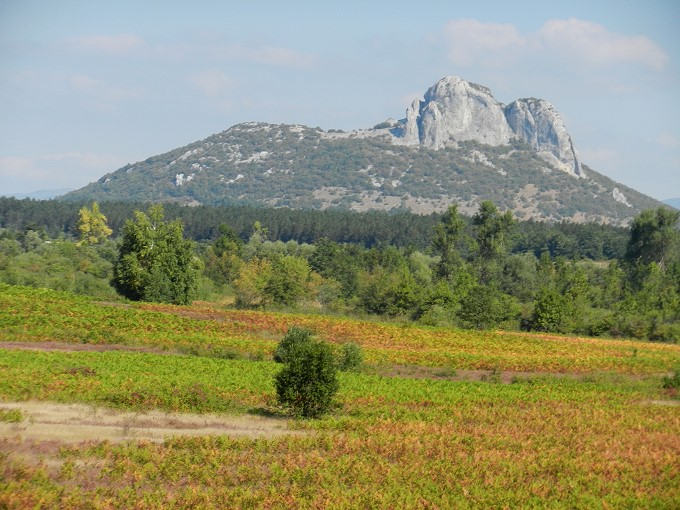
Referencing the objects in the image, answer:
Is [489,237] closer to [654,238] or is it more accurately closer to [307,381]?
[654,238]

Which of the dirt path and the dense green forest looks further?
the dense green forest

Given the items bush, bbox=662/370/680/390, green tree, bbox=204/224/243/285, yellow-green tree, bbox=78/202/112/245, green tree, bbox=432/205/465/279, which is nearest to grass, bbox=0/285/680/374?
bush, bbox=662/370/680/390

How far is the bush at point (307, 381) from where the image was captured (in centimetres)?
3031

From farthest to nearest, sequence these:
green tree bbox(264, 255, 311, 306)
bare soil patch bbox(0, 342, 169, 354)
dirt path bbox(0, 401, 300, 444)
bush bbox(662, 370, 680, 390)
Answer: green tree bbox(264, 255, 311, 306), bare soil patch bbox(0, 342, 169, 354), bush bbox(662, 370, 680, 390), dirt path bbox(0, 401, 300, 444)

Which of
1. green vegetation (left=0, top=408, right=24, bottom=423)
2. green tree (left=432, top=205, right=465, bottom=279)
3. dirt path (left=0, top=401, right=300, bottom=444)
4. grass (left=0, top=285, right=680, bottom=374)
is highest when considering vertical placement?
green tree (left=432, top=205, right=465, bottom=279)

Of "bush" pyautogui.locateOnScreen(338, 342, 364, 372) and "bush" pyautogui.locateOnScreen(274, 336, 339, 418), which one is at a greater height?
"bush" pyautogui.locateOnScreen(274, 336, 339, 418)

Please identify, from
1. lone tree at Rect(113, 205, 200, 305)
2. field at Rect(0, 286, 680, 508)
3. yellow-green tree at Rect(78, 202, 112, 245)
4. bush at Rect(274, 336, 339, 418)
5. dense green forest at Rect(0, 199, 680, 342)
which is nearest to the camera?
field at Rect(0, 286, 680, 508)

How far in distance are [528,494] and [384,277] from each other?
258 ft

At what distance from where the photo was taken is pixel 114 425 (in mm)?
25797

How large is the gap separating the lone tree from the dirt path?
57091mm

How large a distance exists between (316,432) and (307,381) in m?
3.49

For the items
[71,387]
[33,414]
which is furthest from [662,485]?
[71,387]

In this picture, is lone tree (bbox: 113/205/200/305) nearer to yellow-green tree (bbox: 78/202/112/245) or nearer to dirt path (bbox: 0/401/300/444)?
dirt path (bbox: 0/401/300/444)

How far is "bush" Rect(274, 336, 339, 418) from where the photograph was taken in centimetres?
3031
